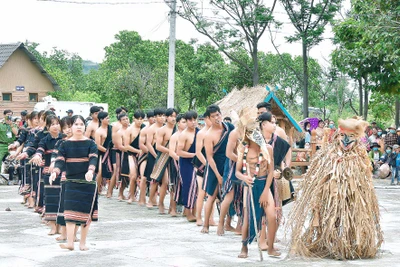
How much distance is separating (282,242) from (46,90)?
140 feet

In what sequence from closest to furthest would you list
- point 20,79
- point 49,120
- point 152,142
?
point 49,120 < point 152,142 < point 20,79

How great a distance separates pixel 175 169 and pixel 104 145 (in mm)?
2697

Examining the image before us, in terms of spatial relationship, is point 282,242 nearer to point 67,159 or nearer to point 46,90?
point 67,159

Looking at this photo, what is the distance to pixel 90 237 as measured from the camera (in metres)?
10.8

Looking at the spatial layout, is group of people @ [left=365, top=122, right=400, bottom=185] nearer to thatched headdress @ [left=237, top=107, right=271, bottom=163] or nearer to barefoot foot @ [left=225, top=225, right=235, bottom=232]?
barefoot foot @ [left=225, top=225, right=235, bottom=232]

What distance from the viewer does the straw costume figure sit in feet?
29.6

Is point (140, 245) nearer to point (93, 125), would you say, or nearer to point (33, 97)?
point (93, 125)

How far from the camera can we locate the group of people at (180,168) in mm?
9211

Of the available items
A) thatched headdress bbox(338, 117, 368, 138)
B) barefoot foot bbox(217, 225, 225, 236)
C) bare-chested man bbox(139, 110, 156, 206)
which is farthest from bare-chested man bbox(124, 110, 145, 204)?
thatched headdress bbox(338, 117, 368, 138)

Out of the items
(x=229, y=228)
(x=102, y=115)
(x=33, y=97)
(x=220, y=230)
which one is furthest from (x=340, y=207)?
(x=33, y=97)

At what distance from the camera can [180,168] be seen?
43.4 feet

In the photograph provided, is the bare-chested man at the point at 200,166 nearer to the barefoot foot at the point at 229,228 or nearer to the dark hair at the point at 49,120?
the barefoot foot at the point at 229,228

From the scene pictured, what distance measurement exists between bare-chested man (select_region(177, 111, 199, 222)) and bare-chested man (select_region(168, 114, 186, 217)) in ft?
0.83

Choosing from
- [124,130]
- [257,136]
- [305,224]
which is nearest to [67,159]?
[257,136]
